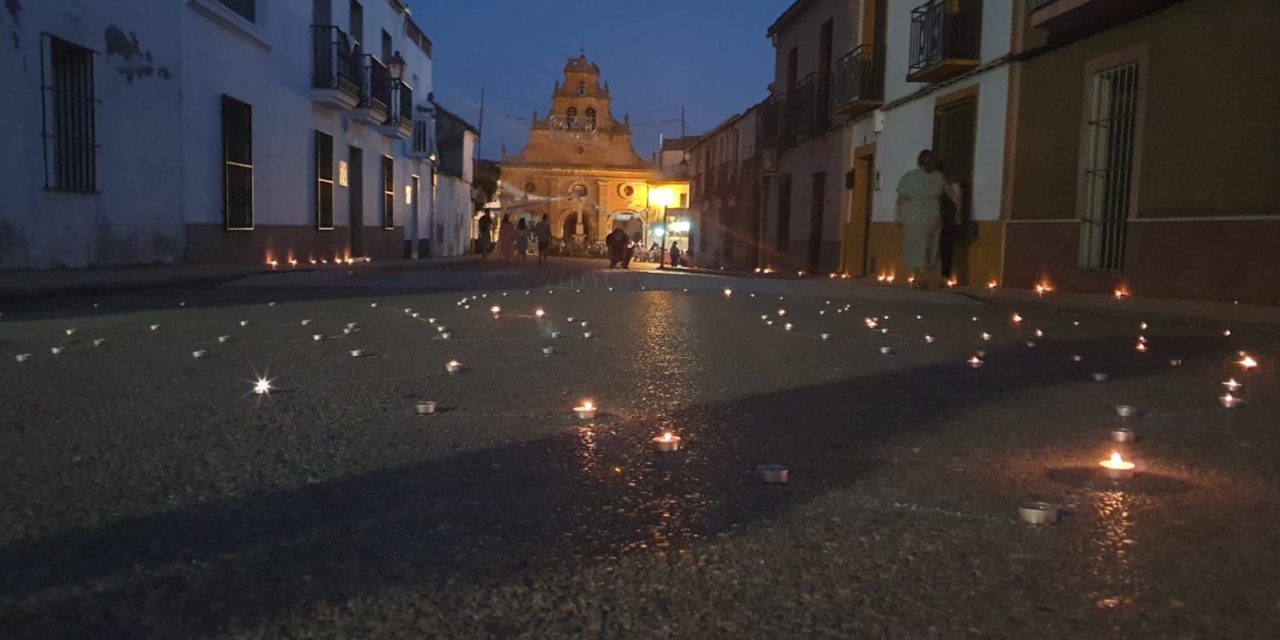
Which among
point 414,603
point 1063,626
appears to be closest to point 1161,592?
point 1063,626

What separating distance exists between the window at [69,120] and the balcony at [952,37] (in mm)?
10899

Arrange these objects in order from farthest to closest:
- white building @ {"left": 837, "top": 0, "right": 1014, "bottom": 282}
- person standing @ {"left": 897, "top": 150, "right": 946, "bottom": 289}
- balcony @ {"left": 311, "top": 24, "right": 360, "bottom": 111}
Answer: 1. balcony @ {"left": 311, "top": 24, "right": 360, "bottom": 111}
2. white building @ {"left": 837, "top": 0, "right": 1014, "bottom": 282}
3. person standing @ {"left": 897, "top": 150, "right": 946, "bottom": 289}

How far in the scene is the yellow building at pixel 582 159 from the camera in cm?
7119

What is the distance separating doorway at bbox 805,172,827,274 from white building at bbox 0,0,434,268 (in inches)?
399

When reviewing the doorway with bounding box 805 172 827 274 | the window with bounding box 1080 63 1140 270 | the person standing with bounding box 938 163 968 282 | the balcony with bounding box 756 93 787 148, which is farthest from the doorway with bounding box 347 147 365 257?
the window with bounding box 1080 63 1140 270

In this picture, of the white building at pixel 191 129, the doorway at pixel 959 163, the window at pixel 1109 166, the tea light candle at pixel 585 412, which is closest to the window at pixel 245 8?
the white building at pixel 191 129

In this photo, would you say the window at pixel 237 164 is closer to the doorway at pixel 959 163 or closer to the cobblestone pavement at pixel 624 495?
the cobblestone pavement at pixel 624 495

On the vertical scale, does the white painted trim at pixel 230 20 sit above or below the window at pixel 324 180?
above

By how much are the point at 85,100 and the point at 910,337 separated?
34.6ft

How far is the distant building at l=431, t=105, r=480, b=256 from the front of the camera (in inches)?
1399

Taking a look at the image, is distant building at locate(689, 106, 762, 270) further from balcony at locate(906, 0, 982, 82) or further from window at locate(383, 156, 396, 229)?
balcony at locate(906, 0, 982, 82)

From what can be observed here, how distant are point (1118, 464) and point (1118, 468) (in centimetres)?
2

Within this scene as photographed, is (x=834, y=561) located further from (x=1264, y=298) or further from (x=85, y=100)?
(x=85, y=100)

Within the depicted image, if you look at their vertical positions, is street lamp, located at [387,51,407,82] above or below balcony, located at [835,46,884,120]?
above
